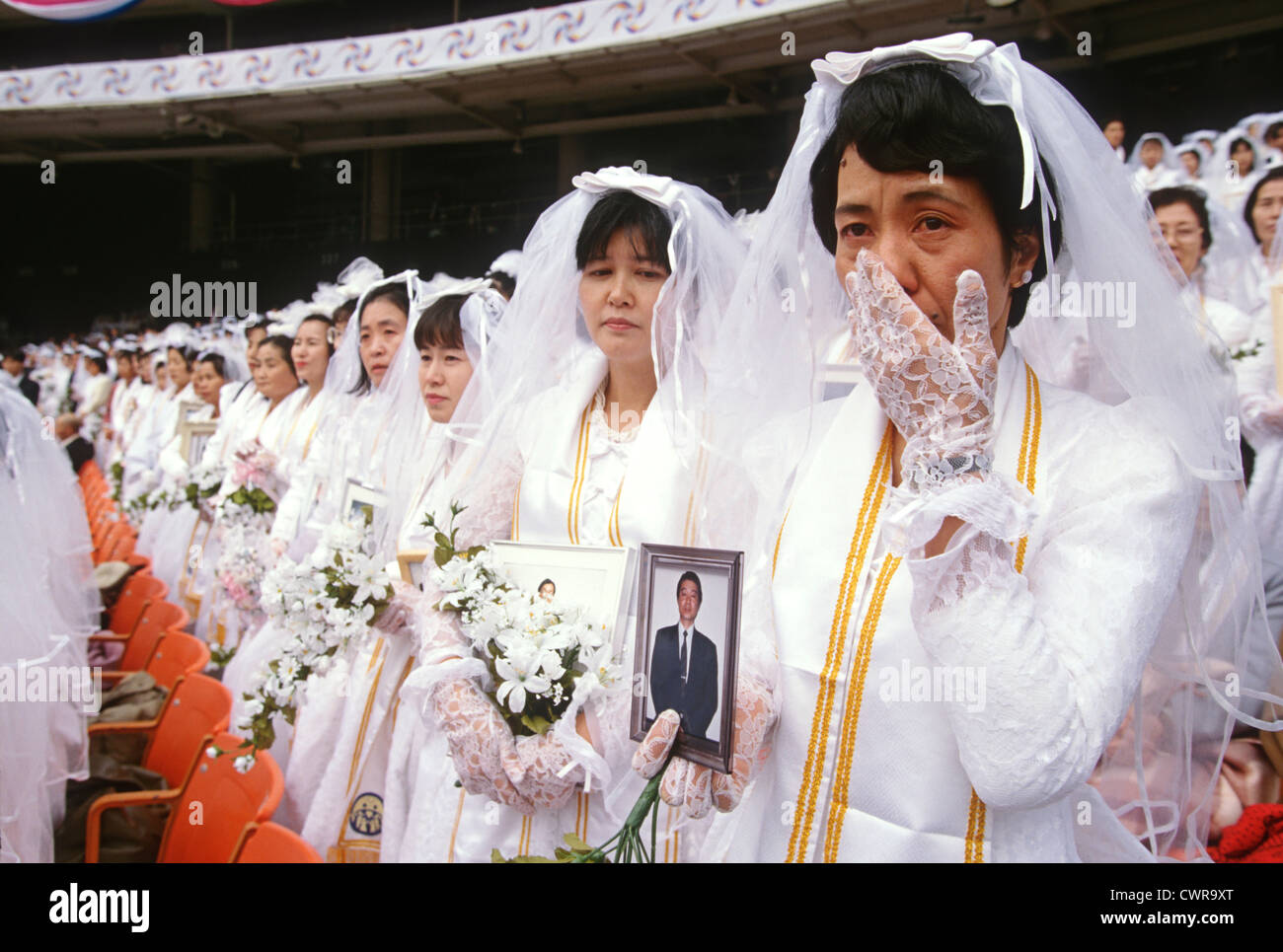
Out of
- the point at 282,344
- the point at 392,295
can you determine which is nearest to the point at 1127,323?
the point at 392,295

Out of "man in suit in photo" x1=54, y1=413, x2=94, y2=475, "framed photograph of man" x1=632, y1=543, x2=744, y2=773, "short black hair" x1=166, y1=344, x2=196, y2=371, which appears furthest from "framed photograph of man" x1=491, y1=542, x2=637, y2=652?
"man in suit in photo" x1=54, y1=413, x2=94, y2=475

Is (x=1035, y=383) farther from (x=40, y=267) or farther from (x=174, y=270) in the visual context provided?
(x=40, y=267)

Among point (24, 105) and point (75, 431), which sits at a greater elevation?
point (24, 105)

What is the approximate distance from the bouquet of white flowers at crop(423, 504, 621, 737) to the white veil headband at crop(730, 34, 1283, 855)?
0.44 metres

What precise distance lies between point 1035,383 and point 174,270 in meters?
7.74

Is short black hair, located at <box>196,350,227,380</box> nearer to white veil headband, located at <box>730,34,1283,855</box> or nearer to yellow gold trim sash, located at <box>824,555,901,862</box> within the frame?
white veil headband, located at <box>730,34,1283,855</box>

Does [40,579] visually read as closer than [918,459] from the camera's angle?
No

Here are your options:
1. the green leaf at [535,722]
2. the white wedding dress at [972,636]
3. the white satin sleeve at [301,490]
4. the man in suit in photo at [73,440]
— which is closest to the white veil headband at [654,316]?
the white wedding dress at [972,636]

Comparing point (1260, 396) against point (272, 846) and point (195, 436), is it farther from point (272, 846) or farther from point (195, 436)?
point (195, 436)

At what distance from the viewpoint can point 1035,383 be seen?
1.01 metres

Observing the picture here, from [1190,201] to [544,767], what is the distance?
2.51 m

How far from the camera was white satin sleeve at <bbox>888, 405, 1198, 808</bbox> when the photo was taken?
0.80 metres

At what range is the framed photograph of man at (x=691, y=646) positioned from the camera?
0.99 m
